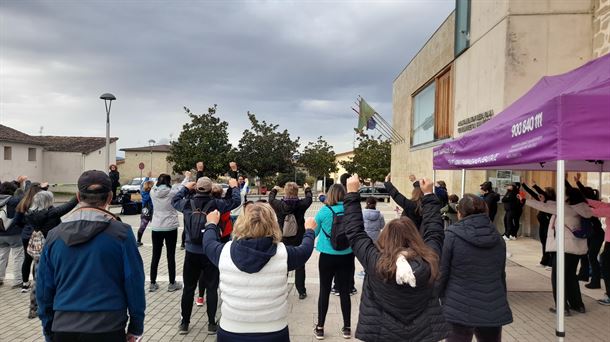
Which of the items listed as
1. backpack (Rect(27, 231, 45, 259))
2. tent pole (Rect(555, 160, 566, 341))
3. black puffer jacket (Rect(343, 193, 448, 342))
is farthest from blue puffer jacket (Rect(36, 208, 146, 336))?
backpack (Rect(27, 231, 45, 259))

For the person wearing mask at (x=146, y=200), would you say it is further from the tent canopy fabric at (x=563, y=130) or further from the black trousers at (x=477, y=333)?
the black trousers at (x=477, y=333)

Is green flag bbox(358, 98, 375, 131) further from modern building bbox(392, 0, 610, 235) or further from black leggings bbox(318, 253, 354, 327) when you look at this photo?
black leggings bbox(318, 253, 354, 327)

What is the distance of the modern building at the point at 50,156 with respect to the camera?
105 feet

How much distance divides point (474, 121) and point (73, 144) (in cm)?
3985

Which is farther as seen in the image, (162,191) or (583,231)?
(162,191)

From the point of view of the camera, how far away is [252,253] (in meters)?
2.63

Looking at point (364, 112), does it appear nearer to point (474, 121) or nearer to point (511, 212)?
point (474, 121)

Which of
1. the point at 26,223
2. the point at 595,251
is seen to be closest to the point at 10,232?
the point at 26,223

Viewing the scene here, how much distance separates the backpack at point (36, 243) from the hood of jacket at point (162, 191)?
5.55ft

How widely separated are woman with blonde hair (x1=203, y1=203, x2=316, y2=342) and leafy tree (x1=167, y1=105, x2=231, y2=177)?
99.8 ft

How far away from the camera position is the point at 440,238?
3.32 meters

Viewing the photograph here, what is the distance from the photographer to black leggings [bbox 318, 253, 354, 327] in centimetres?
464

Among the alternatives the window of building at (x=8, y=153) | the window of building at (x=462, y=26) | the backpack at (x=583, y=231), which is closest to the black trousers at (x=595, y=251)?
the backpack at (x=583, y=231)

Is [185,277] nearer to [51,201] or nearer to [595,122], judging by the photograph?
[51,201]
